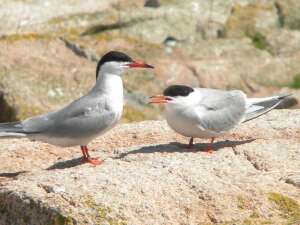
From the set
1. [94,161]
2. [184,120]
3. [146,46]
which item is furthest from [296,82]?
[94,161]

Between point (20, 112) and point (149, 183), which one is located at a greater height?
point (149, 183)

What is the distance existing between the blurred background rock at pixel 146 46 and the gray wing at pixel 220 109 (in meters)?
3.93

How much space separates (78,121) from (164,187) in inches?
46.5

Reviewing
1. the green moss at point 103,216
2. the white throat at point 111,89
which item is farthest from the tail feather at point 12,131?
the green moss at point 103,216

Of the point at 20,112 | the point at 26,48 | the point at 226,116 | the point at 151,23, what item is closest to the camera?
the point at 226,116

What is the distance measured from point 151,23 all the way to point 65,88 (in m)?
4.91

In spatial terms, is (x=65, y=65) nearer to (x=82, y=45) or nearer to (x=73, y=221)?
(x=82, y=45)

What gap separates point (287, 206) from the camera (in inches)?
268

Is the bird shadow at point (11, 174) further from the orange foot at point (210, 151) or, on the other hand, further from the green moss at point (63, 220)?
the orange foot at point (210, 151)

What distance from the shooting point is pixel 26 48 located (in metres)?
13.7

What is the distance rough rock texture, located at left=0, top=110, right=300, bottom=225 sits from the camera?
21.7 feet

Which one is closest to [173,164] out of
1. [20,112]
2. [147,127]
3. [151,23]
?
[147,127]

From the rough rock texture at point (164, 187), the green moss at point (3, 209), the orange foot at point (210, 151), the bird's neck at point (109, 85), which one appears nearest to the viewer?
the rough rock texture at point (164, 187)

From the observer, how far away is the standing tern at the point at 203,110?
25.7 feet
